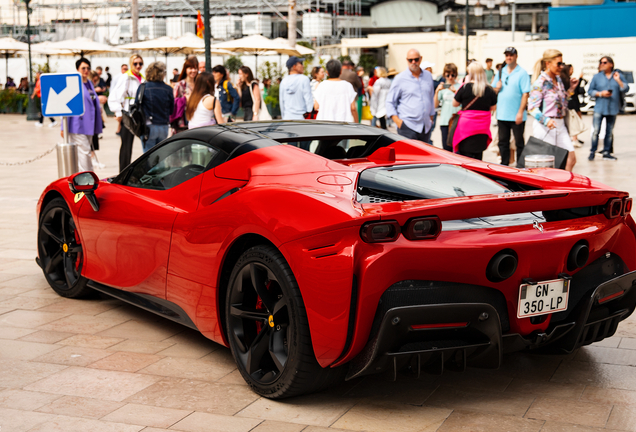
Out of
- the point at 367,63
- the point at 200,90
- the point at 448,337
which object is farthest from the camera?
the point at 367,63

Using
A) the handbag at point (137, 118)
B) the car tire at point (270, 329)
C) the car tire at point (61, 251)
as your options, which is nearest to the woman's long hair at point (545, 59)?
the handbag at point (137, 118)

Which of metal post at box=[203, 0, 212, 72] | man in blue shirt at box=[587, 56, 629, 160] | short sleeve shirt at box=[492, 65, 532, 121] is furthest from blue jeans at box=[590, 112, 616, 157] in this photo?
metal post at box=[203, 0, 212, 72]

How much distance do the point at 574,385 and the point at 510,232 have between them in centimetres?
97

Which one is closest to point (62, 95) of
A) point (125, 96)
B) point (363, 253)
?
point (125, 96)

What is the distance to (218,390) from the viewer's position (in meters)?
3.87

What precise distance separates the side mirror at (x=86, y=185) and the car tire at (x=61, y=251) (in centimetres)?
43

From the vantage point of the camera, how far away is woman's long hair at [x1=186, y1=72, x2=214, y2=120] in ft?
30.6

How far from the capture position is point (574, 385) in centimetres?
386

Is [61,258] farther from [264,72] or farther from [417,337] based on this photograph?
[264,72]

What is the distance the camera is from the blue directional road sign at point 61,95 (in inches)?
310

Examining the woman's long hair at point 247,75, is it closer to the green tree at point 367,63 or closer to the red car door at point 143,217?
the red car door at point 143,217

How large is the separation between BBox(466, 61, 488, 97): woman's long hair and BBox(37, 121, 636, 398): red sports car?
5423 mm

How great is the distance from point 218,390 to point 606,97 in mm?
12179

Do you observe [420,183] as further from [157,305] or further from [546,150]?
[546,150]
